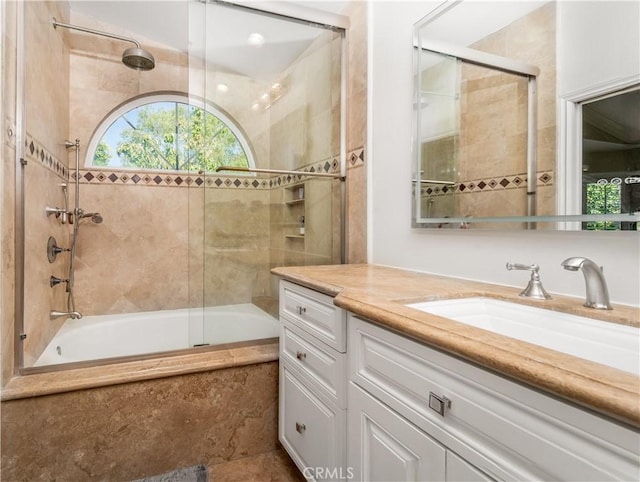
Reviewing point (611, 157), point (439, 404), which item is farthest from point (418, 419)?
point (611, 157)

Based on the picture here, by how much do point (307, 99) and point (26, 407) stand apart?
2044mm

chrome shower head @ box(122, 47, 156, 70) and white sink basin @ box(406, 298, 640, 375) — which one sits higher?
chrome shower head @ box(122, 47, 156, 70)

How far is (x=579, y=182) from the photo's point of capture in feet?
3.25

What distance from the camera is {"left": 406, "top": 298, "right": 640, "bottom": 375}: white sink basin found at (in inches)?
29.1

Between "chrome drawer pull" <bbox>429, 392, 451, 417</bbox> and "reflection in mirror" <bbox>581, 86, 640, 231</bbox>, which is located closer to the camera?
"chrome drawer pull" <bbox>429, 392, 451, 417</bbox>

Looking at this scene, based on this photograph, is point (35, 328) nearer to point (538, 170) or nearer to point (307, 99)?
point (307, 99)

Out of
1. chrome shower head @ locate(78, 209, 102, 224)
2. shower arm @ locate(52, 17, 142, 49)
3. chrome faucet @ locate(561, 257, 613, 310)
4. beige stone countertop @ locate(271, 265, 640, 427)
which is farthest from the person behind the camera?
Result: chrome shower head @ locate(78, 209, 102, 224)

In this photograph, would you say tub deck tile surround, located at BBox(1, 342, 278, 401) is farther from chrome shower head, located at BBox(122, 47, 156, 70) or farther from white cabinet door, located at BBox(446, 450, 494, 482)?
chrome shower head, located at BBox(122, 47, 156, 70)

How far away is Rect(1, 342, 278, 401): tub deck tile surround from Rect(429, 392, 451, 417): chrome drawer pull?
1.13 metres

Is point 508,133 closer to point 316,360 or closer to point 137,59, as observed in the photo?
point 316,360

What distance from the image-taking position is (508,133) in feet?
3.94

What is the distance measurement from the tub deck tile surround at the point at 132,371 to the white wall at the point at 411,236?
2.73ft

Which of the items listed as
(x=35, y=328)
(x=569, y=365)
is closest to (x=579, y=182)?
(x=569, y=365)

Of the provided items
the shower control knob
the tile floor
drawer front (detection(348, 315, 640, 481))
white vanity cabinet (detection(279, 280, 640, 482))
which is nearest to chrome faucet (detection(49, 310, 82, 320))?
the shower control knob
